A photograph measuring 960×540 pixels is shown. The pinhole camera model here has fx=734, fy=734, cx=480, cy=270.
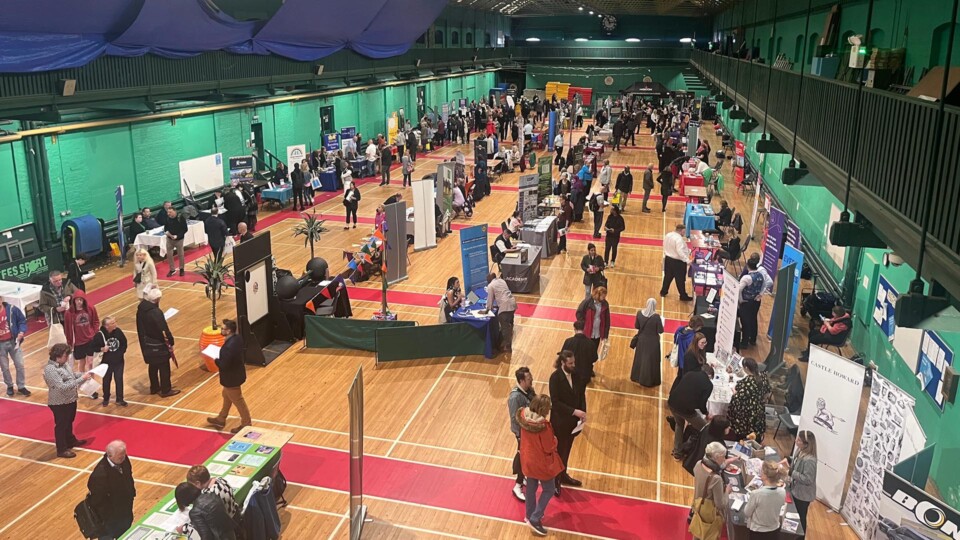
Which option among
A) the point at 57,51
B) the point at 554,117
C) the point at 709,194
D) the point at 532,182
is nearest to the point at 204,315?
the point at 57,51

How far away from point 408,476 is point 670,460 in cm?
335

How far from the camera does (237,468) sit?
765 cm

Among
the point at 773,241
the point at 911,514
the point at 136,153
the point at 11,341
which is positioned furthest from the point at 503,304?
the point at 136,153

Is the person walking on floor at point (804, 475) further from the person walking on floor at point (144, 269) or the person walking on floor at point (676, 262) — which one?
the person walking on floor at point (144, 269)

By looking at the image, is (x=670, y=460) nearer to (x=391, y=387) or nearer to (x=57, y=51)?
(x=391, y=387)

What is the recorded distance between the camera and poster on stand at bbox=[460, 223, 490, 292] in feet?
47.7

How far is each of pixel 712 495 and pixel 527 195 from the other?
13029 mm

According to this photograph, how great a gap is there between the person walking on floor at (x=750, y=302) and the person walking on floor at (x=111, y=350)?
9705 millimetres

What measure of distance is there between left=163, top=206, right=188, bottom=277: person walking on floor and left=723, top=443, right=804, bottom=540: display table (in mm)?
13076

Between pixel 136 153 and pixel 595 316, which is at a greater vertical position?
pixel 136 153

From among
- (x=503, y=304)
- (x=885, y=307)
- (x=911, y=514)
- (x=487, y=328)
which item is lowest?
(x=487, y=328)

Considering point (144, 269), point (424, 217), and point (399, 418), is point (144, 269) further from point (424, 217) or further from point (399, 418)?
point (424, 217)

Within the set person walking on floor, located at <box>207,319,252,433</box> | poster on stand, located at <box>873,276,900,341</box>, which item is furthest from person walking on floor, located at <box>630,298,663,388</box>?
person walking on floor, located at <box>207,319,252,433</box>

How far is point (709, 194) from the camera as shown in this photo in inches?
887
